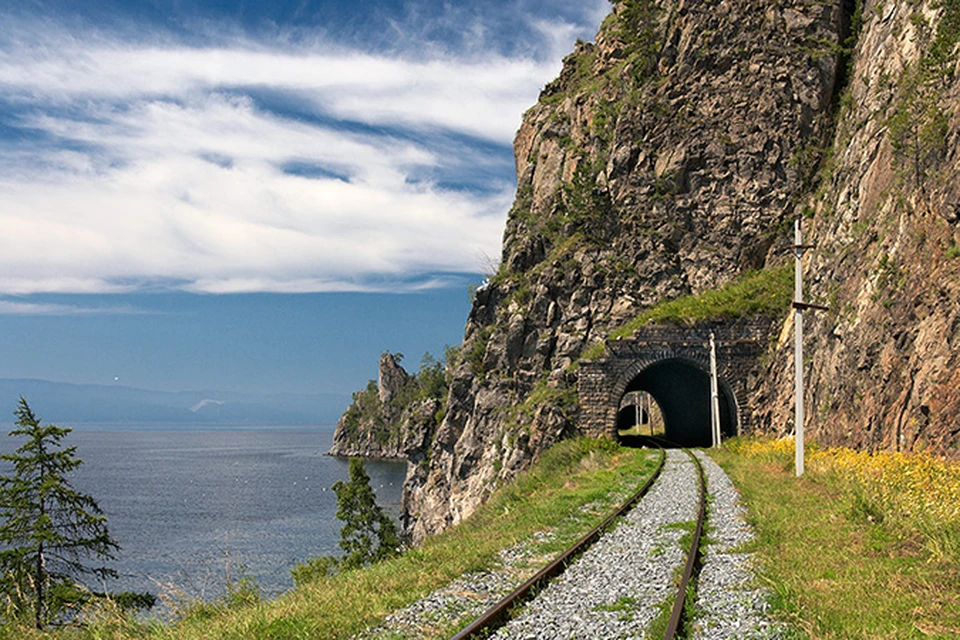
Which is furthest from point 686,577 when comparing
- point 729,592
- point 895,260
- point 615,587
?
point 895,260

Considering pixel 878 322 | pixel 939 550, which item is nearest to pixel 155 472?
pixel 878 322

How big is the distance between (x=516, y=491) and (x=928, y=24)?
24093mm

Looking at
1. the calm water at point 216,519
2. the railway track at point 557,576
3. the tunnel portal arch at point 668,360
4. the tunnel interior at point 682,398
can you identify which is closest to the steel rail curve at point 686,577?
the railway track at point 557,576

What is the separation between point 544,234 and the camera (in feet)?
184

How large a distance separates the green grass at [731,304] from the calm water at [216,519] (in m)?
23.8

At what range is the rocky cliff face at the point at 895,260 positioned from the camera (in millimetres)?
19375

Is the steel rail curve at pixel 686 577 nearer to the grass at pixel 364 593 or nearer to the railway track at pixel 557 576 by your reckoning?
the railway track at pixel 557 576

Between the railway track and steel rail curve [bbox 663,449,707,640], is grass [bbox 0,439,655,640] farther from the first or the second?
steel rail curve [bbox 663,449,707,640]

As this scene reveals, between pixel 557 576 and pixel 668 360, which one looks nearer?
pixel 557 576

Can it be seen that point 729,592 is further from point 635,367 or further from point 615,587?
point 635,367

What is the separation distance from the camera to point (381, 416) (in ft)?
556

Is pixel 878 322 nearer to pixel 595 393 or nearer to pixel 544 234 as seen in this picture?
pixel 595 393

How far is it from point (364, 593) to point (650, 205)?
45041mm

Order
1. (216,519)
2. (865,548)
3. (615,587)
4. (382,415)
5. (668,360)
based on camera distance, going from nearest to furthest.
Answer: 1. (615,587)
2. (865,548)
3. (668,360)
4. (216,519)
5. (382,415)
